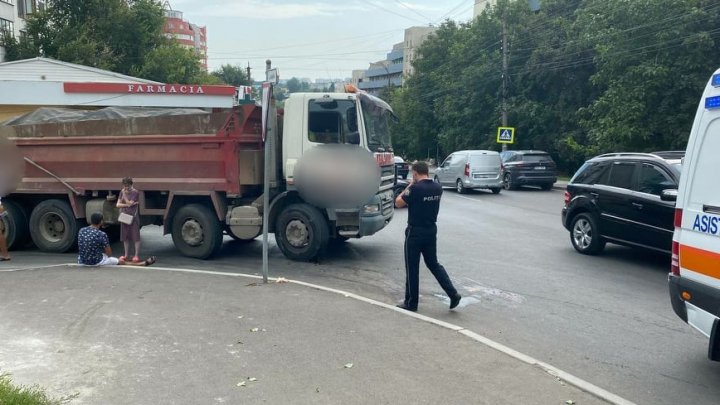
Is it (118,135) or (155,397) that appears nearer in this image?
(155,397)

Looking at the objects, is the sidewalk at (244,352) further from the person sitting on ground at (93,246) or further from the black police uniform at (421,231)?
the person sitting on ground at (93,246)

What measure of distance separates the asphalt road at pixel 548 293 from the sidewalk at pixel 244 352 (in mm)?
695

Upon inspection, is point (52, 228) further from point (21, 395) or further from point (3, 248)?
point (21, 395)

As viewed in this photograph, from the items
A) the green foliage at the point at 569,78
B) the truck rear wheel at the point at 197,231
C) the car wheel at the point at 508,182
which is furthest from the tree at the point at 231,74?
the truck rear wheel at the point at 197,231

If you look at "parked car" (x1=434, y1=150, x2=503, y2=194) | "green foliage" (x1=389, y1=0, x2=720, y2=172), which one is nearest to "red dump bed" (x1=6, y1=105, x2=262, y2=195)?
"green foliage" (x1=389, y1=0, x2=720, y2=172)

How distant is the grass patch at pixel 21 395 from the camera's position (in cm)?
382

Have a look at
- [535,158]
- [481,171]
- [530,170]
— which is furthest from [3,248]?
[535,158]

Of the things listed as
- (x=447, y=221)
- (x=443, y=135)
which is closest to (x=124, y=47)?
(x=443, y=135)

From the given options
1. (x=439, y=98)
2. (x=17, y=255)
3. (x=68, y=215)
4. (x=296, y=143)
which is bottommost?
(x=17, y=255)

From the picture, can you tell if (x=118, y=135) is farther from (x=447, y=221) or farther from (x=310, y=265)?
(x=447, y=221)

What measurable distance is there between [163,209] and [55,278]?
2301mm

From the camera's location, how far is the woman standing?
9.53 metres

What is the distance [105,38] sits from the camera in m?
37.7

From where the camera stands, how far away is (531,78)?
1432 inches
